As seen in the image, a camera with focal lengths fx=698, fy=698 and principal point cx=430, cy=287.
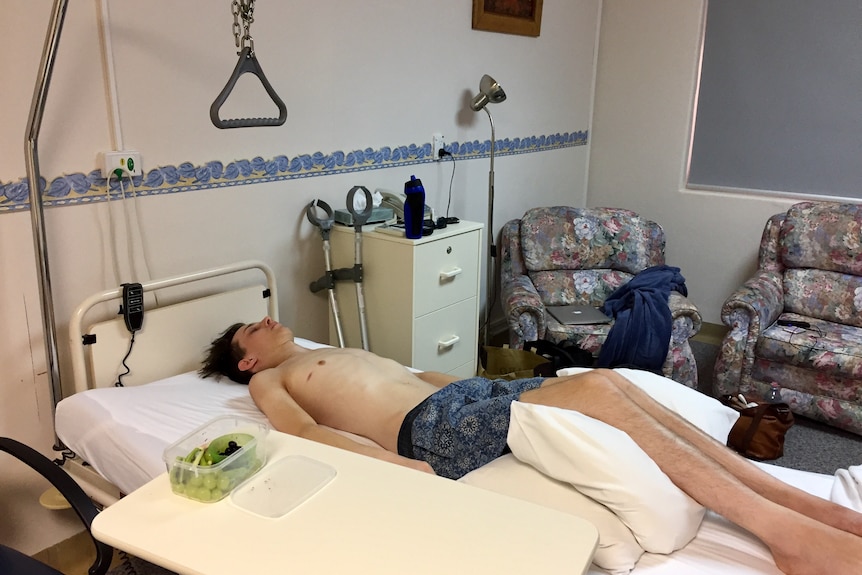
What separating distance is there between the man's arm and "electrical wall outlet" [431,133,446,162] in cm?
162

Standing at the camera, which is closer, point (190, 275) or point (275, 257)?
point (190, 275)

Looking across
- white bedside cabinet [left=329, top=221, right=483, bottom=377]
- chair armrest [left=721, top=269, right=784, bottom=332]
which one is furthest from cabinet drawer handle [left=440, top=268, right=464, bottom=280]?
chair armrest [left=721, top=269, right=784, bottom=332]

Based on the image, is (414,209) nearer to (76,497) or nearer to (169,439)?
(169,439)

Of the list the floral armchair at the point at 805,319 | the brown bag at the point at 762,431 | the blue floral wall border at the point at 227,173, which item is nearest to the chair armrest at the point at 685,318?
the floral armchair at the point at 805,319

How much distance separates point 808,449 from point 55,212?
2993 millimetres

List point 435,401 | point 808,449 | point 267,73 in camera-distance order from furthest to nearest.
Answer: point 808,449, point 267,73, point 435,401

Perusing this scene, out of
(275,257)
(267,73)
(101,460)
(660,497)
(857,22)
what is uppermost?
(857,22)

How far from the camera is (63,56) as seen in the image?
2.01 m

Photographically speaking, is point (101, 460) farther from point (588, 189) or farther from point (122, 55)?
point (588, 189)

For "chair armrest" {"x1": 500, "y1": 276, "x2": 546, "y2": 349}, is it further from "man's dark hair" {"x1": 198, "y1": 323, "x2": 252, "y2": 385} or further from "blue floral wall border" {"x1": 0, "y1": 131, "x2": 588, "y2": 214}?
"man's dark hair" {"x1": 198, "y1": 323, "x2": 252, "y2": 385}

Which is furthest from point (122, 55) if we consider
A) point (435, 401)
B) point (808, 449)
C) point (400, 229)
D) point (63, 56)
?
point (808, 449)

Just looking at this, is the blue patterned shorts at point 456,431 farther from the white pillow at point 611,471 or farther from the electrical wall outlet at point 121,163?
the electrical wall outlet at point 121,163

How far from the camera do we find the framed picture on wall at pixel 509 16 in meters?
3.46

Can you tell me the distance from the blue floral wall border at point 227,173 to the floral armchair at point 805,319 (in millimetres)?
1539
